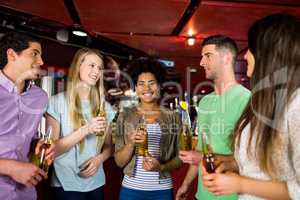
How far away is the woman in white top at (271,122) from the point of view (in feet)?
3.17

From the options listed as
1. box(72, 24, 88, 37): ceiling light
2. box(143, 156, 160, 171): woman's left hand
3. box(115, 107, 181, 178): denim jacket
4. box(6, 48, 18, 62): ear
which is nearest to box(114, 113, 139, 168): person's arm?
box(115, 107, 181, 178): denim jacket

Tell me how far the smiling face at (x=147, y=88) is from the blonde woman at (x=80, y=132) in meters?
0.27

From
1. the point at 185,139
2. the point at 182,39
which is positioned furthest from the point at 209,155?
the point at 182,39

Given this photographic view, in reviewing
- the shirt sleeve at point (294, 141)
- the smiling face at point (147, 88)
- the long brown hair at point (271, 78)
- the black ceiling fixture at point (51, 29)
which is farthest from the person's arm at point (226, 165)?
the black ceiling fixture at point (51, 29)

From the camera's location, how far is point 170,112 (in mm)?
2148

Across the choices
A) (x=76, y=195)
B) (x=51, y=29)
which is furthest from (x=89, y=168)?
(x=51, y=29)

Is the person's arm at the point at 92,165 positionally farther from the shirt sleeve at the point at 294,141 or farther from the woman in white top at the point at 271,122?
the shirt sleeve at the point at 294,141

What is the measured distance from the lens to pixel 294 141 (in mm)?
931

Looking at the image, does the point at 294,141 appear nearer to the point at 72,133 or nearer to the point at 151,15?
the point at 72,133

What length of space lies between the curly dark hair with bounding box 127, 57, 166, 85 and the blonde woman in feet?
1.04

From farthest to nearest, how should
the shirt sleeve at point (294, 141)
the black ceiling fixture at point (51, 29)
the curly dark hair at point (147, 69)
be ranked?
the black ceiling fixture at point (51, 29)
the curly dark hair at point (147, 69)
the shirt sleeve at point (294, 141)

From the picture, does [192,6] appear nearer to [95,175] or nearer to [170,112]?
[170,112]

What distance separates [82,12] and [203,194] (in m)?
3.48

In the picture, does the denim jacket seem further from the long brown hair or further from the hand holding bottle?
the long brown hair
